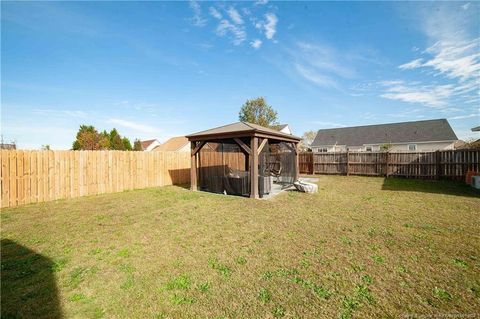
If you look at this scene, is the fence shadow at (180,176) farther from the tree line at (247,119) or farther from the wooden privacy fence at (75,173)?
the tree line at (247,119)

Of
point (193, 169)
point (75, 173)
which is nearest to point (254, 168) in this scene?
point (193, 169)

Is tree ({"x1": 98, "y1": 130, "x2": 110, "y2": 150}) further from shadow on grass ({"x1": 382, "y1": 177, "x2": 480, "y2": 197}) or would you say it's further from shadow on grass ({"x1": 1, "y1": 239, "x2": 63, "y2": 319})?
shadow on grass ({"x1": 382, "y1": 177, "x2": 480, "y2": 197})

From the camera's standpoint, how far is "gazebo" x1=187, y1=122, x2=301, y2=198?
8547mm

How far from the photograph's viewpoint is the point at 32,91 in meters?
12.4

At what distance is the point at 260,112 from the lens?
30.9 m

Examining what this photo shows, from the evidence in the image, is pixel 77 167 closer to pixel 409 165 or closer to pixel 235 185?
pixel 235 185

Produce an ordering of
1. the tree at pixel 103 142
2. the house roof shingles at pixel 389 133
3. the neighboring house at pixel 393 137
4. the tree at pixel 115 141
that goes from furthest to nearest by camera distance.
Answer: the tree at pixel 115 141 < the tree at pixel 103 142 < the house roof shingles at pixel 389 133 < the neighboring house at pixel 393 137

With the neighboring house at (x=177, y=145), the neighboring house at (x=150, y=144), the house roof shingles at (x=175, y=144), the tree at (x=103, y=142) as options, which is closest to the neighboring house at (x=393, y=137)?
the neighboring house at (x=177, y=145)

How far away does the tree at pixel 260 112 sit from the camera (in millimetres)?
30656

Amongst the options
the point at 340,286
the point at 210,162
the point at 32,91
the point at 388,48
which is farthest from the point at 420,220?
the point at 32,91

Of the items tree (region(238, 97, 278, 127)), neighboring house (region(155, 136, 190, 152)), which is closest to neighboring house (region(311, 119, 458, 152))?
tree (region(238, 97, 278, 127))

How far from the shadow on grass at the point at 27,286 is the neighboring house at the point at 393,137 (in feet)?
103

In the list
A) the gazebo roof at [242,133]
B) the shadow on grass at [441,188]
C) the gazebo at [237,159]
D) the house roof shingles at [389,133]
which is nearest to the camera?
the gazebo roof at [242,133]

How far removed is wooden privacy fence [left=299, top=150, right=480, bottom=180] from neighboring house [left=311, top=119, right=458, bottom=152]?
13961 mm
